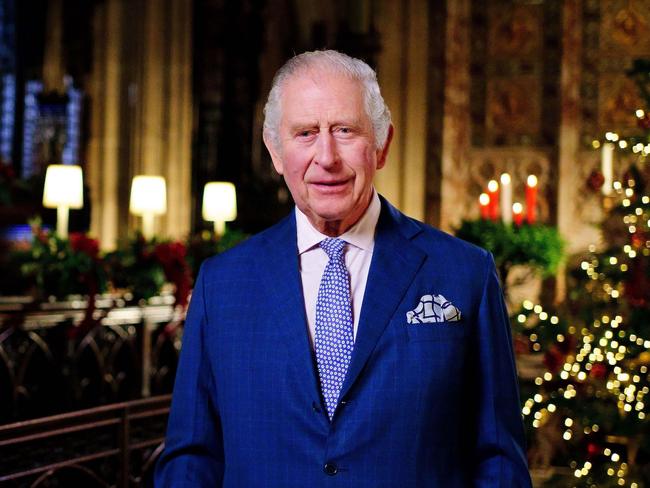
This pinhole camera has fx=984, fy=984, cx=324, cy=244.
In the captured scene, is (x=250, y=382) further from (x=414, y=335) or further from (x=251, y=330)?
(x=414, y=335)

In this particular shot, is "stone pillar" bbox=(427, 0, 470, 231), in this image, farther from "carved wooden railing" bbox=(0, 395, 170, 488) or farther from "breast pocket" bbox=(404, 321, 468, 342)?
"breast pocket" bbox=(404, 321, 468, 342)

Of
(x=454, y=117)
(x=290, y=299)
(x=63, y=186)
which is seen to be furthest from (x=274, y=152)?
(x=454, y=117)

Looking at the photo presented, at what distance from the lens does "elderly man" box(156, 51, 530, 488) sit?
1.72 metres

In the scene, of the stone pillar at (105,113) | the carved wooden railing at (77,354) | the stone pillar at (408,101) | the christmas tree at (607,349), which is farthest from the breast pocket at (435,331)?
the stone pillar at (105,113)

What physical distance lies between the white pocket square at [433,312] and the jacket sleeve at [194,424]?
41 centimetres

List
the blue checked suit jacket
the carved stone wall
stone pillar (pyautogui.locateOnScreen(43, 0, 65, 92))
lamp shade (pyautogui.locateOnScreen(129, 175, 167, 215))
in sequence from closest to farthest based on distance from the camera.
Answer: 1. the blue checked suit jacket
2. lamp shade (pyautogui.locateOnScreen(129, 175, 167, 215))
3. the carved stone wall
4. stone pillar (pyautogui.locateOnScreen(43, 0, 65, 92))

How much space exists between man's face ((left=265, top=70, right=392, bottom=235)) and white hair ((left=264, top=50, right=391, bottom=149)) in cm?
1

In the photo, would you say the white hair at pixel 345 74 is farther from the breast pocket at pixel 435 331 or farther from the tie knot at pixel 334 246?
the breast pocket at pixel 435 331

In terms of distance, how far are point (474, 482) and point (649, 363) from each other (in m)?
2.90

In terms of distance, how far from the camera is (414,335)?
1.75 metres

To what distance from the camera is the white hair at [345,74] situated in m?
1.79

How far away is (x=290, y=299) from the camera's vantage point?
1814mm

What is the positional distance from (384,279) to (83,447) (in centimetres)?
305

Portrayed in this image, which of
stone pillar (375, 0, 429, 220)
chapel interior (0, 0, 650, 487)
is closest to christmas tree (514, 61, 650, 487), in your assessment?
A: chapel interior (0, 0, 650, 487)
